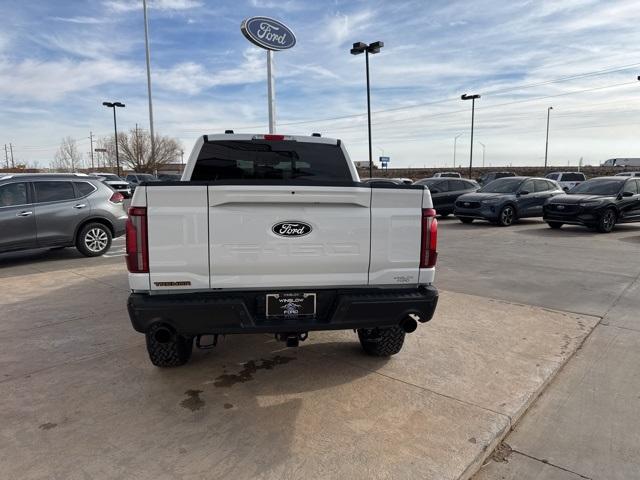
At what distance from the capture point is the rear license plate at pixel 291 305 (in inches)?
123

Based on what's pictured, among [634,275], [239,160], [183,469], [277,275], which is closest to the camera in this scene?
[183,469]

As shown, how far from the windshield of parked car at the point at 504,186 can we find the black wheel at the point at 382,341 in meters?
13.4

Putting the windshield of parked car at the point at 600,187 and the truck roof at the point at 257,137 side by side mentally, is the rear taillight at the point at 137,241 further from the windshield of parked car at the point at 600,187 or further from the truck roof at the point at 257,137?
the windshield of parked car at the point at 600,187

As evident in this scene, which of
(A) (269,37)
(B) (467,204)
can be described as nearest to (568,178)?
(B) (467,204)

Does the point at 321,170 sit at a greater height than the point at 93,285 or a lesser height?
greater

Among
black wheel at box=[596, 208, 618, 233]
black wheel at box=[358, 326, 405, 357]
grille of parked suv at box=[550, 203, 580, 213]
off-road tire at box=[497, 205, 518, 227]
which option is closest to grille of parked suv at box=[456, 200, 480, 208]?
off-road tire at box=[497, 205, 518, 227]

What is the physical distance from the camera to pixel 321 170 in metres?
4.59

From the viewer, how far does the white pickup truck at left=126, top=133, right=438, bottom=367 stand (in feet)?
9.71

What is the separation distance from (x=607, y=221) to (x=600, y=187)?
1536 millimetres

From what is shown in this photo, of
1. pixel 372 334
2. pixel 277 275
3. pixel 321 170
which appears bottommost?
pixel 372 334

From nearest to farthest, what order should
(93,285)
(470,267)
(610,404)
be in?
(610,404) < (93,285) < (470,267)

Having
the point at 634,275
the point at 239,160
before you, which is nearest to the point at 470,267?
the point at 634,275

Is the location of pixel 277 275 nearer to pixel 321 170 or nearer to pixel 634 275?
pixel 321 170

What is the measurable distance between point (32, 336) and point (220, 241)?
10.1ft
